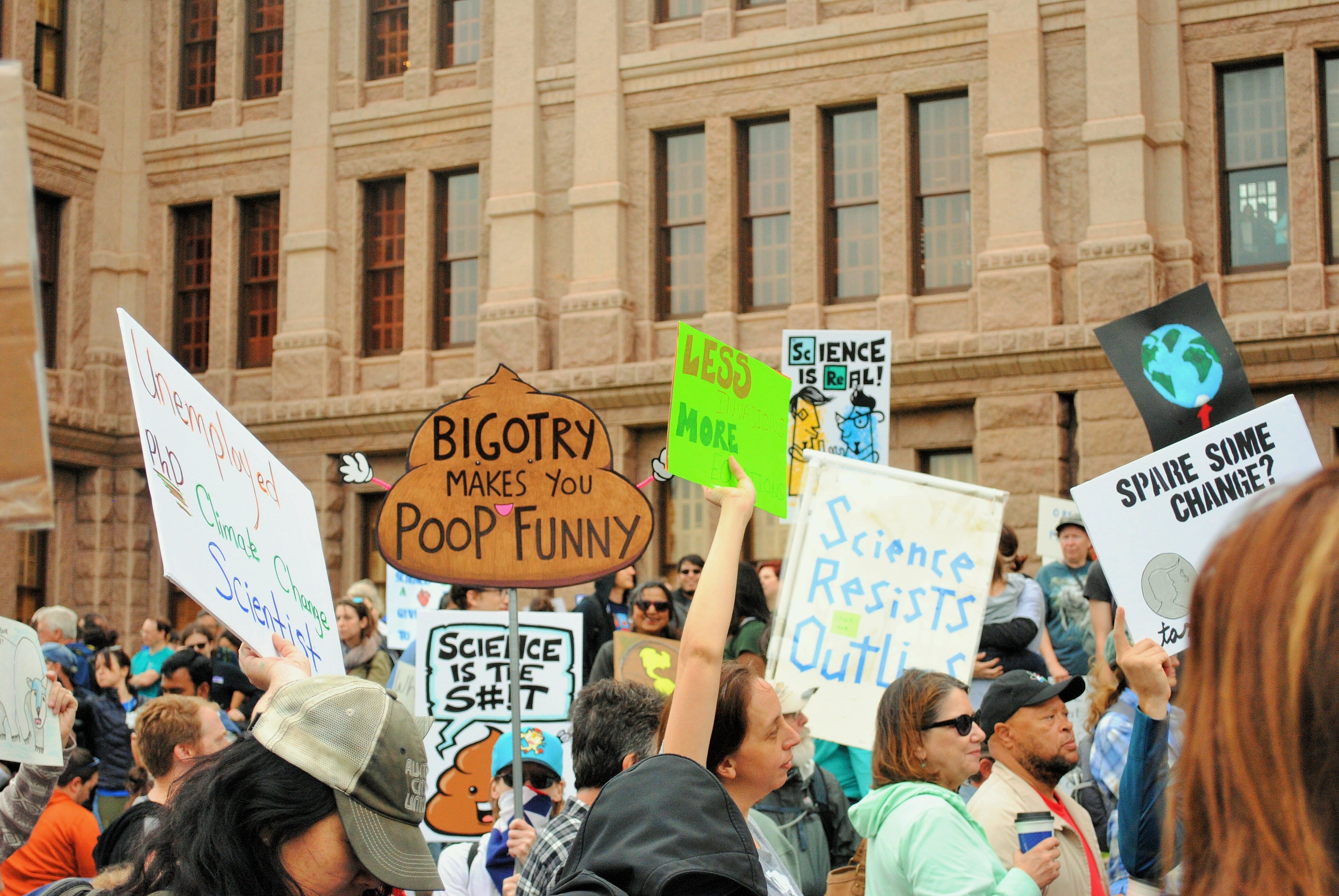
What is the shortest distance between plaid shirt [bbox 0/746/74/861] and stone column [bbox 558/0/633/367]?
13.3m

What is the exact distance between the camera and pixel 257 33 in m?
21.5

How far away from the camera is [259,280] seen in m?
21.2

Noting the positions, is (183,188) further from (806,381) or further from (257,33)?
(806,381)

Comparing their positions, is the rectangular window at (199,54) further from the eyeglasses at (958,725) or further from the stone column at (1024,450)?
the eyeglasses at (958,725)

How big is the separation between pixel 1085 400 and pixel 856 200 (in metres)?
3.75

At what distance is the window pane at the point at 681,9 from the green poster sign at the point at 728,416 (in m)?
14.6

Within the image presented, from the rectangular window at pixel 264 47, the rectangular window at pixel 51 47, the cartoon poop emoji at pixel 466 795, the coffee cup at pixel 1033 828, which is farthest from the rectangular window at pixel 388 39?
the coffee cup at pixel 1033 828

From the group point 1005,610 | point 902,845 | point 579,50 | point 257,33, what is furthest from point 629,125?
point 902,845

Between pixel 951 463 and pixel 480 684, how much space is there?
1044 centimetres

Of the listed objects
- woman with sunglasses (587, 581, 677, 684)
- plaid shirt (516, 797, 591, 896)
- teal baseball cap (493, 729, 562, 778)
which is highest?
woman with sunglasses (587, 581, 677, 684)

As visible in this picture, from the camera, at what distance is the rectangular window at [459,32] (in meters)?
20.2

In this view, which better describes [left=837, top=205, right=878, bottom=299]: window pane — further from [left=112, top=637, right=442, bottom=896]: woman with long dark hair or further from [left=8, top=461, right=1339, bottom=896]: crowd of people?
[left=112, top=637, right=442, bottom=896]: woman with long dark hair

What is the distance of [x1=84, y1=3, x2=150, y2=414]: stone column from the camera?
21078 mm

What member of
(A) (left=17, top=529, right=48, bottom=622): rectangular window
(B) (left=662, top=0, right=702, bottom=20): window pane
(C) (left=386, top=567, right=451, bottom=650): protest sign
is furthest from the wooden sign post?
(A) (left=17, top=529, right=48, bottom=622): rectangular window
